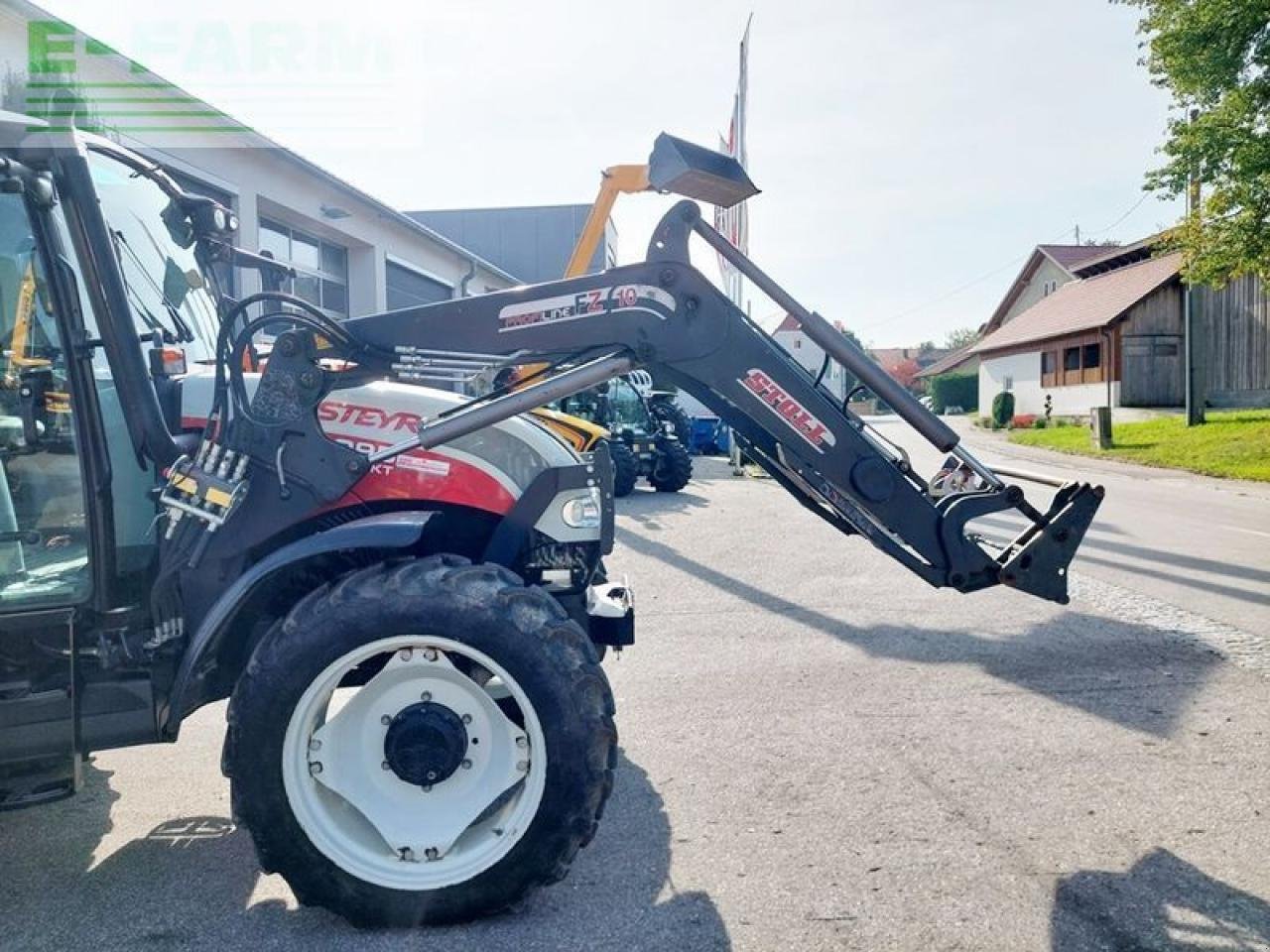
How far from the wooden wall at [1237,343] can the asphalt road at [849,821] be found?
94.0ft

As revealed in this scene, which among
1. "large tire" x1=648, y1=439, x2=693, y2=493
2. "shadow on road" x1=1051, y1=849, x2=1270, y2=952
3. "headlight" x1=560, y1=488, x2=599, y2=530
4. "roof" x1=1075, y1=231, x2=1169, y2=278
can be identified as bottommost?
"shadow on road" x1=1051, y1=849, x2=1270, y2=952

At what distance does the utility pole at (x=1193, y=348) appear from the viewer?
62.6 ft

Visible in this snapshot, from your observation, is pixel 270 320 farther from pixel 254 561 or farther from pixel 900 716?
pixel 900 716

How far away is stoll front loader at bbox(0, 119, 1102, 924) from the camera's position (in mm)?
3102

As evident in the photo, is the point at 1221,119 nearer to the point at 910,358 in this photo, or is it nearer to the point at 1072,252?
the point at 1072,252

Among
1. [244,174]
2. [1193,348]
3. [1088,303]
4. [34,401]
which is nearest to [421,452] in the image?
[34,401]

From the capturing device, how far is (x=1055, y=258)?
48031mm

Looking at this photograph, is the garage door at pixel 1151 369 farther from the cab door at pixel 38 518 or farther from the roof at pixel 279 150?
the cab door at pixel 38 518

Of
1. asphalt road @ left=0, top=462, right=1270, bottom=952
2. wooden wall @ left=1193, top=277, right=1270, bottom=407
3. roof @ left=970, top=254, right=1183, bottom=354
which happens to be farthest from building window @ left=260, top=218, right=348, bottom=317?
roof @ left=970, top=254, right=1183, bottom=354

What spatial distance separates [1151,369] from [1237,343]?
2.90 m

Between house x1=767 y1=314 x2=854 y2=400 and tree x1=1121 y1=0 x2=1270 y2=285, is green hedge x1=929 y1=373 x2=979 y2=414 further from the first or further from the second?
house x1=767 y1=314 x2=854 y2=400

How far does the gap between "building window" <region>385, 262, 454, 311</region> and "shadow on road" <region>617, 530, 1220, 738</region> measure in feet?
47.6

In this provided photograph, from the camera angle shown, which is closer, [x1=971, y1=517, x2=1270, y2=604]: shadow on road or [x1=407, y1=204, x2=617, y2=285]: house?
[x1=971, y1=517, x2=1270, y2=604]: shadow on road

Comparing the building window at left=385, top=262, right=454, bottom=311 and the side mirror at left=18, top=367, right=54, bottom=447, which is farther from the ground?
the building window at left=385, top=262, right=454, bottom=311
